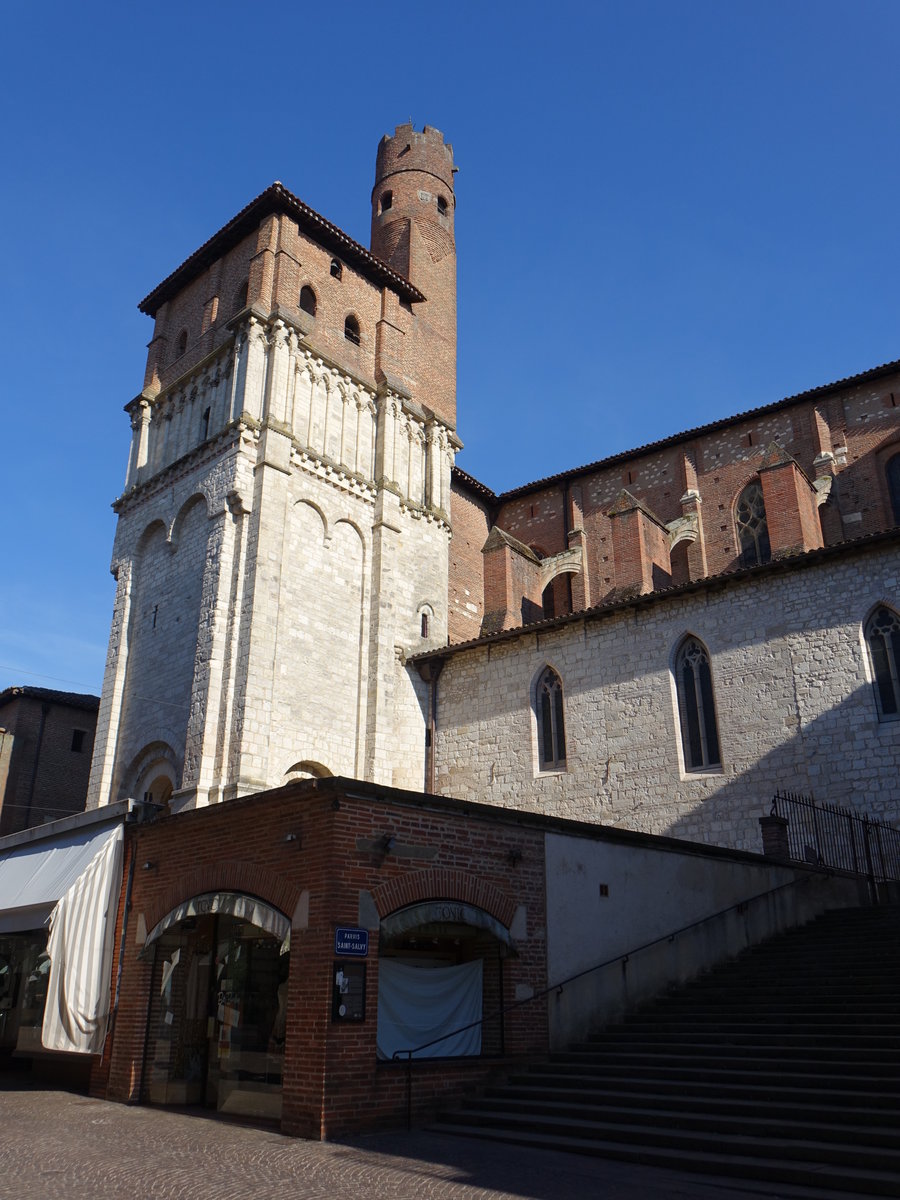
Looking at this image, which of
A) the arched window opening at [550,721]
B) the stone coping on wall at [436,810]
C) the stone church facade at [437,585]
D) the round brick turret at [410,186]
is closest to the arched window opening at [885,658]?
the stone church facade at [437,585]

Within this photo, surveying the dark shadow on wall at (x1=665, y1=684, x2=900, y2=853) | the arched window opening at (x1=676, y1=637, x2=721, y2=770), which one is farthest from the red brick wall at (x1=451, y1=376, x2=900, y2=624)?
the dark shadow on wall at (x1=665, y1=684, x2=900, y2=853)

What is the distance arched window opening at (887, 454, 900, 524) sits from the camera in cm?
2473

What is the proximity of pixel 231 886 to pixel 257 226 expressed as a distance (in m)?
21.3

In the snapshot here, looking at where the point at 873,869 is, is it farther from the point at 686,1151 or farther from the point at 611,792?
the point at 686,1151

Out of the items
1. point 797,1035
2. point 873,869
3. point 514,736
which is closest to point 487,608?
point 514,736

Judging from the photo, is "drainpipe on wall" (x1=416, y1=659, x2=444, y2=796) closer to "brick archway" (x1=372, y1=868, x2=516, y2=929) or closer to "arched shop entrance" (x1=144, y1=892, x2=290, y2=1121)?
"arched shop entrance" (x1=144, y1=892, x2=290, y2=1121)

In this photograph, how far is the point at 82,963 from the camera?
44.9 ft

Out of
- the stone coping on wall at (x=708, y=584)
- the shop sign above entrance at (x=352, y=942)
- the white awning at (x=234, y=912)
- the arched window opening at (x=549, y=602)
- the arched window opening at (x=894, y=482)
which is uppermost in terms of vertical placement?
the arched window opening at (x=894, y=482)

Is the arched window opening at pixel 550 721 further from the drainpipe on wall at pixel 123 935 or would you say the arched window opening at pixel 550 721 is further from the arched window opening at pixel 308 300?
the arched window opening at pixel 308 300

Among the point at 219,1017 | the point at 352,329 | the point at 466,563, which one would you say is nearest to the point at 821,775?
the point at 219,1017

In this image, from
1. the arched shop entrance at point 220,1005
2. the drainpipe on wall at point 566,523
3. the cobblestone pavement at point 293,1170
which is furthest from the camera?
the drainpipe on wall at point 566,523

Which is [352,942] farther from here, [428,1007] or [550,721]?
[550,721]

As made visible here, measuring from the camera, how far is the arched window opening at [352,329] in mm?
28359

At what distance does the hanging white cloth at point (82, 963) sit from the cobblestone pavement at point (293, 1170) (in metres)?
2.86
